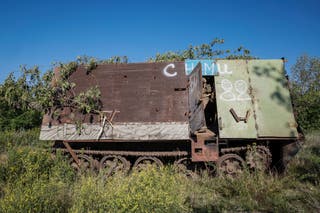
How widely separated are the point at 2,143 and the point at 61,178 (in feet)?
22.3

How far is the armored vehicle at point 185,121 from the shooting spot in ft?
18.8

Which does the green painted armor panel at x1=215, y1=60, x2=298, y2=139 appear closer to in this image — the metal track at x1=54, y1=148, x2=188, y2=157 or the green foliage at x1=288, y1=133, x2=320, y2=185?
the green foliage at x1=288, y1=133, x2=320, y2=185

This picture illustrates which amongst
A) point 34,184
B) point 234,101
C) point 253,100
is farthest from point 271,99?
point 34,184

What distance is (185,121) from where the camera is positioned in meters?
5.99

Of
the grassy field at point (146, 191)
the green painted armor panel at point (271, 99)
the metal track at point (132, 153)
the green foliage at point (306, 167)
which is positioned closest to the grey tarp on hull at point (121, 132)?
the metal track at point (132, 153)

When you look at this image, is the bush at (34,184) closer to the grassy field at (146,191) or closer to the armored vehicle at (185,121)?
the grassy field at (146,191)

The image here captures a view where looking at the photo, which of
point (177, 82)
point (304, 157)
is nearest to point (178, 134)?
point (177, 82)

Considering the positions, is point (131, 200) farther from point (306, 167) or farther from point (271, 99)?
point (306, 167)

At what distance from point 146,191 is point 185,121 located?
307 centimetres

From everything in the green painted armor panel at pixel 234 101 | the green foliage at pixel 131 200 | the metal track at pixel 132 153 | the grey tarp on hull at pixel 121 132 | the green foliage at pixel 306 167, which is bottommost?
the green foliage at pixel 131 200

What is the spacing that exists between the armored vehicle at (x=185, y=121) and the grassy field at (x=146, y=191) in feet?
2.39

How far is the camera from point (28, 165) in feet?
16.1

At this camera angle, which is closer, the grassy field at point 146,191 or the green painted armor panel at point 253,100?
the grassy field at point 146,191

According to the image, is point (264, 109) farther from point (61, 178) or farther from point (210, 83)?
point (61, 178)
